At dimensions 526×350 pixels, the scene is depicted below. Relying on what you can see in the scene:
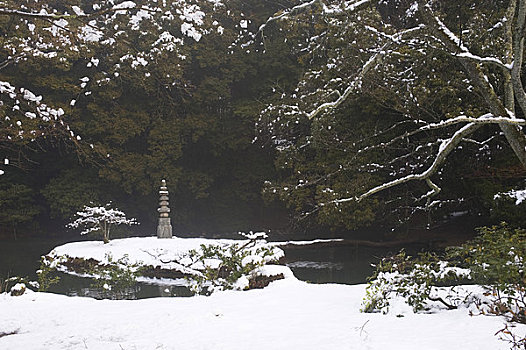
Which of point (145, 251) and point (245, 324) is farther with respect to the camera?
point (145, 251)

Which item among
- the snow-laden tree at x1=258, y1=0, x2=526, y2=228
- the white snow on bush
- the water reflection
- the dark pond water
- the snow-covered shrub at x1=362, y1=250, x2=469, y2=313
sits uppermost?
the snow-laden tree at x1=258, y1=0, x2=526, y2=228

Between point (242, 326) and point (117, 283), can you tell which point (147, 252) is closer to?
point (117, 283)

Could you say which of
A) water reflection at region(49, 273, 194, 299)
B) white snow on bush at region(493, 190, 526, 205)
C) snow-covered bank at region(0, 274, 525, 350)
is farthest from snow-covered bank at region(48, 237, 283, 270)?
snow-covered bank at region(0, 274, 525, 350)

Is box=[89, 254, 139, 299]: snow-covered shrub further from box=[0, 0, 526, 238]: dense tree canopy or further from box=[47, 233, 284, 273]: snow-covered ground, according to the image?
box=[0, 0, 526, 238]: dense tree canopy

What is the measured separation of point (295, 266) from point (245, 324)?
7.63 meters

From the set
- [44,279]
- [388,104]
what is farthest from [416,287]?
[388,104]

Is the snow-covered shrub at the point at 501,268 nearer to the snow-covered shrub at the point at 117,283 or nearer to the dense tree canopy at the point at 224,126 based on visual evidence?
the snow-covered shrub at the point at 117,283

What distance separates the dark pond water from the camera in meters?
9.04

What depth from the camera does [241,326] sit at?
3.84 meters

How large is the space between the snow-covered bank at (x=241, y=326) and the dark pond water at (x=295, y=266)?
3.03 metres

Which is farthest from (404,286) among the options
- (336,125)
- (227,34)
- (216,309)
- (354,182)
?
(227,34)

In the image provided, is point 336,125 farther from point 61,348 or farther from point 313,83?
point 61,348

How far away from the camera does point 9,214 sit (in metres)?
16.9

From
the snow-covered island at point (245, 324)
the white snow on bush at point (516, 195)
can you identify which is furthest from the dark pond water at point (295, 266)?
the snow-covered island at point (245, 324)
